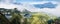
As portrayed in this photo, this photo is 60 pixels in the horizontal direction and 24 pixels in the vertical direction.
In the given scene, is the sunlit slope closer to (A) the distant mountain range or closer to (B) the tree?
(A) the distant mountain range

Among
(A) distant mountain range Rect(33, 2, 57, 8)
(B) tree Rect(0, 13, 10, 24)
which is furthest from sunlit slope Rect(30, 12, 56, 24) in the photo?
(B) tree Rect(0, 13, 10, 24)

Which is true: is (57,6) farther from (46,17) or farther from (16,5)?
(16,5)

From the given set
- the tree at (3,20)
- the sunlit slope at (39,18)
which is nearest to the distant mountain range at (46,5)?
the sunlit slope at (39,18)

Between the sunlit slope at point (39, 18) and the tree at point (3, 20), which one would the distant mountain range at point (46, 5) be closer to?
the sunlit slope at point (39, 18)

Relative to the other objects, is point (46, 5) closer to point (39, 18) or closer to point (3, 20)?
point (39, 18)

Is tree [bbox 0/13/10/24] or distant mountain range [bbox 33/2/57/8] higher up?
distant mountain range [bbox 33/2/57/8]

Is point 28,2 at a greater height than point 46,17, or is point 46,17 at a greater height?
point 28,2

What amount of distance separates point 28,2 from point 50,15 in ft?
0.67

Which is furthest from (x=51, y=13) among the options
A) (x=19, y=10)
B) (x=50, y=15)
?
(x=19, y=10)

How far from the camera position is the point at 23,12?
93cm

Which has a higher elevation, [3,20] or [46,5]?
[46,5]

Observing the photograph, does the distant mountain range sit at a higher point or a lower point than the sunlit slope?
higher

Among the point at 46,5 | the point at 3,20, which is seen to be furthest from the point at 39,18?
the point at 3,20

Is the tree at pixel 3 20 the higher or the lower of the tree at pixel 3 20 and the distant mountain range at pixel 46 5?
the lower
